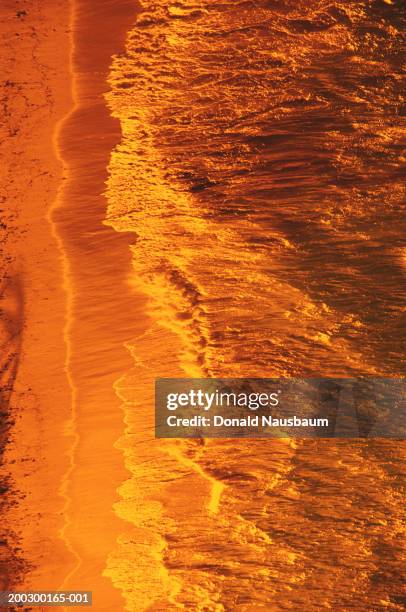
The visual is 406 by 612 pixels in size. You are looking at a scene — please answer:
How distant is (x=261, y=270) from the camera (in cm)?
183

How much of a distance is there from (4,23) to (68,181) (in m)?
0.49

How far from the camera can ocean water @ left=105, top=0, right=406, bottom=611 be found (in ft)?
5.51

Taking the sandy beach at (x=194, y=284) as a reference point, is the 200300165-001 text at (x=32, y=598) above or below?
below

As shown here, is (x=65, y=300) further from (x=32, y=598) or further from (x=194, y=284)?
(x=32, y=598)

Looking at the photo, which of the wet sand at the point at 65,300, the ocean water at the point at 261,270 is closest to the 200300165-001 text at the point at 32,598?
the wet sand at the point at 65,300

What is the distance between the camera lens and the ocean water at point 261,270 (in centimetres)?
168

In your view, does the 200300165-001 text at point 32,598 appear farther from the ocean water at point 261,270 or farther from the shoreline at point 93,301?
the ocean water at point 261,270

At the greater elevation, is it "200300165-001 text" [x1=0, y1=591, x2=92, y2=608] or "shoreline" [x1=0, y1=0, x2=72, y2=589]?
"shoreline" [x1=0, y1=0, x2=72, y2=589]

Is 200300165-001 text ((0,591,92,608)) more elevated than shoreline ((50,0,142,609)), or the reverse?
shoreline ((50,0,142,609))

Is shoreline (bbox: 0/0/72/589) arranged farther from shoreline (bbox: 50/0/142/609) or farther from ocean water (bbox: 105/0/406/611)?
ocean water (bbox: 105/0/406/611)

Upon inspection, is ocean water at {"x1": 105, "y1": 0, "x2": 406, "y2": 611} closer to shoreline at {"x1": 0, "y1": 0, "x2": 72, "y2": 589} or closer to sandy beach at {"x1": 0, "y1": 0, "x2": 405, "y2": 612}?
sandy beach at {"x1": 0, "y1": 0, "x2": 405, "y2": 612}

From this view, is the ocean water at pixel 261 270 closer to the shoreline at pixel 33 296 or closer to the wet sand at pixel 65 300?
the wet sand at pixel 65 300

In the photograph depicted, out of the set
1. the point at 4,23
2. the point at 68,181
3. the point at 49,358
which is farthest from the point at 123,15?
the point at 49,358

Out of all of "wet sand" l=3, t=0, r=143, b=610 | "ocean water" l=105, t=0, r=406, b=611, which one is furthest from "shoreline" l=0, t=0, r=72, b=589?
"ocean water" l=105, t=0, r=406, b=611
